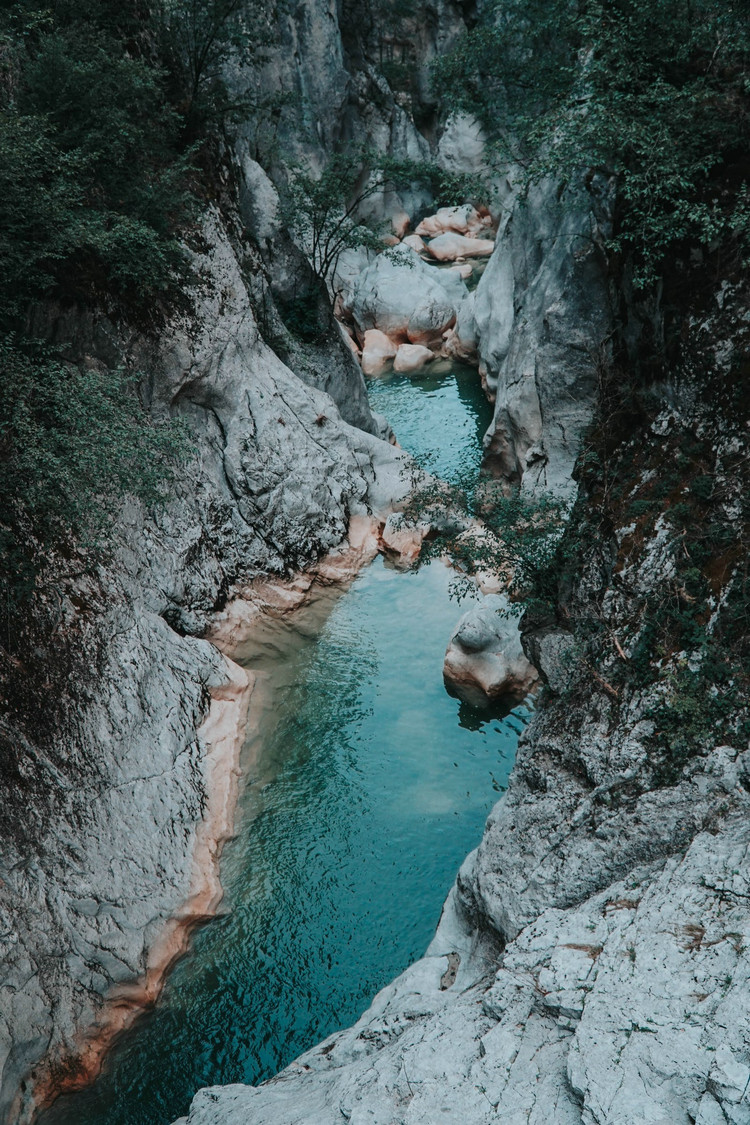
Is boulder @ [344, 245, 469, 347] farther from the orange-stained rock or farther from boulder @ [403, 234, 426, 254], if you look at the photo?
the orange-stained rock

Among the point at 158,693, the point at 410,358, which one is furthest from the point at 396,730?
the point at 410,358

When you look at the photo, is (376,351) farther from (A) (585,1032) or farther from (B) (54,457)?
(A) (585,1032)

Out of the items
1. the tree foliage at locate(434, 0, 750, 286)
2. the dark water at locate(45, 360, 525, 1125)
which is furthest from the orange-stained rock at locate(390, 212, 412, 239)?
the dark water at locate(45, 360, 525, 1125)

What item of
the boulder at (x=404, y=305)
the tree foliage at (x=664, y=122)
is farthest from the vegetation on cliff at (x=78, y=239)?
the boulder at (x=404, y=305)

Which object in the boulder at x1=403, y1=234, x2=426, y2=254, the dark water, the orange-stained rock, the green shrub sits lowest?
the dark water

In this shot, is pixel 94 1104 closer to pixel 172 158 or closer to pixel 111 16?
pixel 172 158

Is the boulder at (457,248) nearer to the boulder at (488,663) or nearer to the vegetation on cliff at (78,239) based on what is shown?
the vegetation on cliff at (78,239)
